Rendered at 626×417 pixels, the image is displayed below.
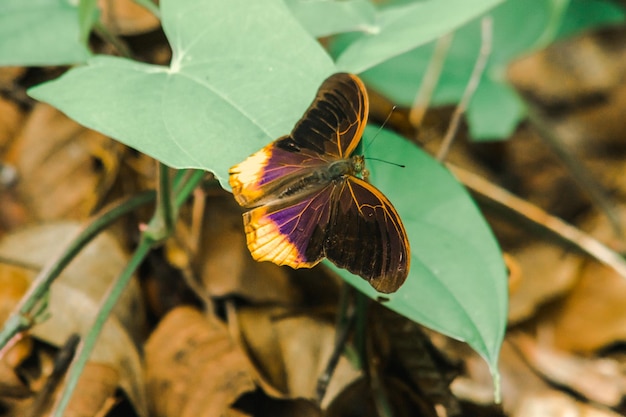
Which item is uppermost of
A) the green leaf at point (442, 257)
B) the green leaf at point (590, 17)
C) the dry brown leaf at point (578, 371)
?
the green leaf at point (442, 257)

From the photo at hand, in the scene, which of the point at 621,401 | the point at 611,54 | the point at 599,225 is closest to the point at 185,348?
the point at 621,401

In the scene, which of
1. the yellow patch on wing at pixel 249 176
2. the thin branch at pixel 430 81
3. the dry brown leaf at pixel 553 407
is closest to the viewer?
the yellow patch on wing at pixel 249 176

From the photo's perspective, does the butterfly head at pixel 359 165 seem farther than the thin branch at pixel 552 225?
No

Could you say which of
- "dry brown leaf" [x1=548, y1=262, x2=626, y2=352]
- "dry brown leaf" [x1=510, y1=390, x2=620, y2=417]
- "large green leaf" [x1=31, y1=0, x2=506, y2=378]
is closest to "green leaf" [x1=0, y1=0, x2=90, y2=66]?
"large green leaf" [x1=31, y1=0, x2=506, y2=378]

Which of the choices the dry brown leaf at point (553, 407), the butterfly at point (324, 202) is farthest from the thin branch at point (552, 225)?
the butterfly at point (324, 202)

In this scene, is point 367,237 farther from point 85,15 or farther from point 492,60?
point 492,60

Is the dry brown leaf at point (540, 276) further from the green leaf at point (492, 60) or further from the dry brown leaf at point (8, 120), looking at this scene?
the dry brown leaf at point (8, 120)
